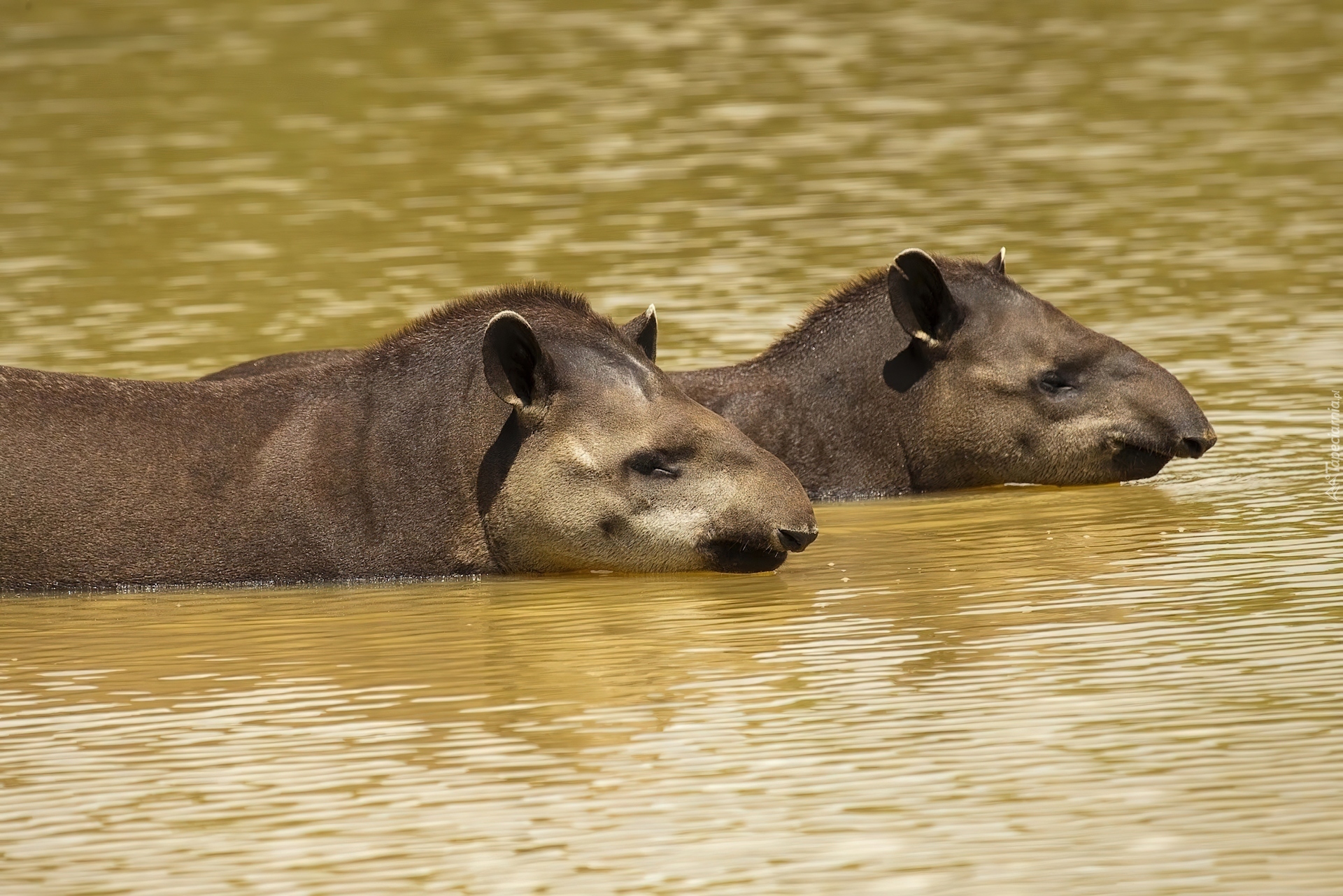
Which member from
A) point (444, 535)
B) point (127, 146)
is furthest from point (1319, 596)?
point (127, 146)

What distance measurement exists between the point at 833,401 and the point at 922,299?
0.78 metres

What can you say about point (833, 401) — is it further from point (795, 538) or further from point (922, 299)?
point (795, 538)

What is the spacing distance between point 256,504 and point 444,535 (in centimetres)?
83

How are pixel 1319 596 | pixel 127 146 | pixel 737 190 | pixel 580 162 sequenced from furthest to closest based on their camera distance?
pixel 127 146 → pixel 580 162 → pixel 737 190 → pixel 1319 596

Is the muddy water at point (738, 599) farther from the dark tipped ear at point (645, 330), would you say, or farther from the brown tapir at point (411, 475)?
the dark tipped ear at point (645, 330)

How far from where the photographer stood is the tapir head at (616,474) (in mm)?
11133

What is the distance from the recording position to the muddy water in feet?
25.7

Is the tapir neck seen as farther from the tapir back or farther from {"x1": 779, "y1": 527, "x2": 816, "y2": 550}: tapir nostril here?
the tapir back

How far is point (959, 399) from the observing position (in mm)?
13641

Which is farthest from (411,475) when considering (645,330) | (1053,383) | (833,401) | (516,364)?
(1053,383)

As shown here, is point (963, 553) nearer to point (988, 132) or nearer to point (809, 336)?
point (809, 336)

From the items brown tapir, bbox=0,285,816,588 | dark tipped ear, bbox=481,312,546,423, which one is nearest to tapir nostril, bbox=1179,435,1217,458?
brown tapir, bbox=0,285,816,588

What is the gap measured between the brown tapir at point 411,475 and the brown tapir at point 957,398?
7.67ft

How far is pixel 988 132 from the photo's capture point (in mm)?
25266
